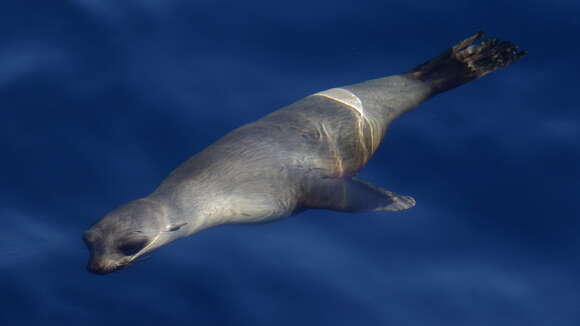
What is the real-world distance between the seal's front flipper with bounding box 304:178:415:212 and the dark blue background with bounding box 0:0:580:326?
233 mm

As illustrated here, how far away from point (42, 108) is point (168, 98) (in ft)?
4.01

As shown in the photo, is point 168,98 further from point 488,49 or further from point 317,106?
point 488,49

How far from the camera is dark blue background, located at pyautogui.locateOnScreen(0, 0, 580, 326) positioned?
15.2 ft

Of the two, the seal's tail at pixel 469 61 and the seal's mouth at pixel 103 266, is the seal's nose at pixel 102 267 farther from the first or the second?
the seal's tail at pixel 469 61

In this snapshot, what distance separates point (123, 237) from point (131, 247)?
89 mm

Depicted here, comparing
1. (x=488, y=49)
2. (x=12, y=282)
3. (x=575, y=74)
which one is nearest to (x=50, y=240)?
(x=12, y=282)

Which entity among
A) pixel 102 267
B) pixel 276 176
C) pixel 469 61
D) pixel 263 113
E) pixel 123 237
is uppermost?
pixel 469 61

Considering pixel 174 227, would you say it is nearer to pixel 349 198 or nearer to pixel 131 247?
pixel 131 247

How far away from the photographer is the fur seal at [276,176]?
4.21m

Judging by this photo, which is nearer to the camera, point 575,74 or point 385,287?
point 385,287

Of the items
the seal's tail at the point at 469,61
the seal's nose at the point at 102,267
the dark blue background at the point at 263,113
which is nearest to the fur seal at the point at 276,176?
the seal's nose at the point at 102,267

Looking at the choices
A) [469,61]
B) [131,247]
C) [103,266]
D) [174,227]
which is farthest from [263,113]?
[103,266]

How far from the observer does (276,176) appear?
16.3 feet

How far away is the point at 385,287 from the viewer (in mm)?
4727
